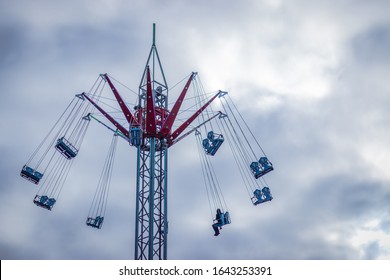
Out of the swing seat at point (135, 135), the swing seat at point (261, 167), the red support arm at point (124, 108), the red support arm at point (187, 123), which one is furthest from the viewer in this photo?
the red support arm at point (187, 123)

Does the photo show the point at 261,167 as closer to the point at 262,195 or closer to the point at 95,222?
the point at 262,195

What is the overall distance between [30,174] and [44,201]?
2165 millimetres

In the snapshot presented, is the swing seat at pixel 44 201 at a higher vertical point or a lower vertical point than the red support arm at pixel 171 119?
lower

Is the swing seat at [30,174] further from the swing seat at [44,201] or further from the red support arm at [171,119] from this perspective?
the red support arm at [171,119]

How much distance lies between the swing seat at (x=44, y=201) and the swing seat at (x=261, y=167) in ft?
46.5

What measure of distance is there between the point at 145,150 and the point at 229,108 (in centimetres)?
778

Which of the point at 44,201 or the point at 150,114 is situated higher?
the point at 150,114

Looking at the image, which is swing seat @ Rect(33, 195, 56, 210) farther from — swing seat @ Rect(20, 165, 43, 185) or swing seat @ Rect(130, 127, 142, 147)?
swing seat @ Rect(130, 127, 142, 147)

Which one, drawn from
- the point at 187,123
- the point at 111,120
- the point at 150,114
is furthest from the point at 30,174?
the point at 187,123

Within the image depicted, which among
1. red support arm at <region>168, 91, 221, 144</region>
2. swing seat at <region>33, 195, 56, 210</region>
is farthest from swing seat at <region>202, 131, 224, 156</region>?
swing seat at <region>33, 195, 56, 210</region>

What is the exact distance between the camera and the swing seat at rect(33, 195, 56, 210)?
31422mm

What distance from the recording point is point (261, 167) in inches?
1223

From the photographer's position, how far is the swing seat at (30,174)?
101 ft

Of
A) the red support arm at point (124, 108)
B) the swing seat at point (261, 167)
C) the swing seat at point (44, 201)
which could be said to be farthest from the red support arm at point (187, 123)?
the swing seat at point (44, 201)
